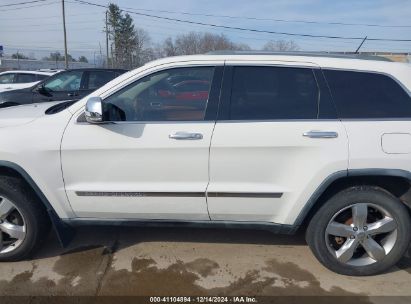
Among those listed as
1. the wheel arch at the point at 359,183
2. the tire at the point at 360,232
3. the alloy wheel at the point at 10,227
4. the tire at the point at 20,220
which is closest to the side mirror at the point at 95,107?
the tire at the point at 20,220

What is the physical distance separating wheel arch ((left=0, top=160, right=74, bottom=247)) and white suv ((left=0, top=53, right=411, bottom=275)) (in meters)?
0.02

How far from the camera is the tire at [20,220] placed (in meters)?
3.21

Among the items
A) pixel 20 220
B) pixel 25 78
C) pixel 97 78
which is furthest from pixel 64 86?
pixel 20 220

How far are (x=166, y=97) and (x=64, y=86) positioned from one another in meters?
6.85

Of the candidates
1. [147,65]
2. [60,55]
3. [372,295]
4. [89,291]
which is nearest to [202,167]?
[147,65]

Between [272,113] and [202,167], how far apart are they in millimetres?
699

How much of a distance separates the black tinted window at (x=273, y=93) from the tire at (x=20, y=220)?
6.18 feet

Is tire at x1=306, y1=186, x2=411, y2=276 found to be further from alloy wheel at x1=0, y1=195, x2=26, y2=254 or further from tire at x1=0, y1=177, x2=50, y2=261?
alloy wheel at x1=0, y1=195, x2=26, y2=254

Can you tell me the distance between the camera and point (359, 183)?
304 cm

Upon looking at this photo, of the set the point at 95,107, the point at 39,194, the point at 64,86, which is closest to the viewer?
the point at 95,107

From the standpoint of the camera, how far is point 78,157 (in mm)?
3074

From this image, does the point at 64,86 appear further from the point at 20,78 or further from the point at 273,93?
the point at 273,93

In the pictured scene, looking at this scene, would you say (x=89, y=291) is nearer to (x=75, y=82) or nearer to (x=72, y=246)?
(x=72, y=246)

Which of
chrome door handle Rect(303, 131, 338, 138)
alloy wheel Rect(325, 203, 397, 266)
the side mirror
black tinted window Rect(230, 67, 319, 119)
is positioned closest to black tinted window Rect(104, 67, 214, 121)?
the side mirror
